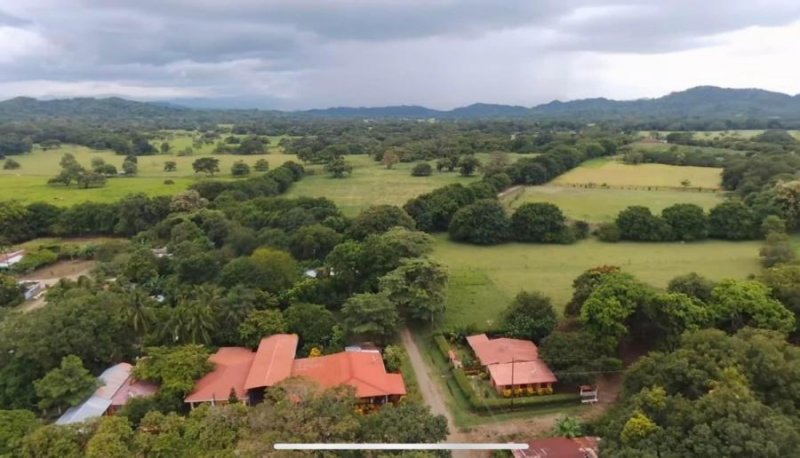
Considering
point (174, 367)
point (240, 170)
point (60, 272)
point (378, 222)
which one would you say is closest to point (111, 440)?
point (174, 367)

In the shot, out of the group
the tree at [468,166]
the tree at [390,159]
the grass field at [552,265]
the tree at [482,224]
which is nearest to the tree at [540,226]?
the grass field at [552,265]

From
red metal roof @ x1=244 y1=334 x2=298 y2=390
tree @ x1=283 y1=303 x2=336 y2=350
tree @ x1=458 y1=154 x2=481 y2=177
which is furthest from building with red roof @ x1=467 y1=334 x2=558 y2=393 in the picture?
tree @ x1=458 y1=154 x2=481 y2=177

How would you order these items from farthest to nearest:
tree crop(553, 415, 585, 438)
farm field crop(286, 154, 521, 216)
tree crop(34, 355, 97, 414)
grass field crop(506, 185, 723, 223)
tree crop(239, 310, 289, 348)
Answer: farm field crop(286, 154, 521, 216) < grass field crop(506, 185, 723, 223) < tree crop(239, 310, 289, 348) < tree crop(34, 355, 97, 414) < tree crop(553, 415, 585, 438)

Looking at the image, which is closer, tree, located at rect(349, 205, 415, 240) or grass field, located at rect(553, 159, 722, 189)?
tree, located at rect(349, 205, 415, 240)

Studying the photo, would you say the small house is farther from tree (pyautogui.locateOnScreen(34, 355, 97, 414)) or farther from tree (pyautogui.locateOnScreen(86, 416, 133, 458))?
tree (pyautogui.locateOnScreen(86, 416, 133, 458))

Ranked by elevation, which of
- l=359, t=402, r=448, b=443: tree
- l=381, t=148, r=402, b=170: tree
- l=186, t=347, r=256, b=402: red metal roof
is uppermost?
l=381, t=148, r=402, b=170: tree

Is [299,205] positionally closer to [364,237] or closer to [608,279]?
[364,237]
